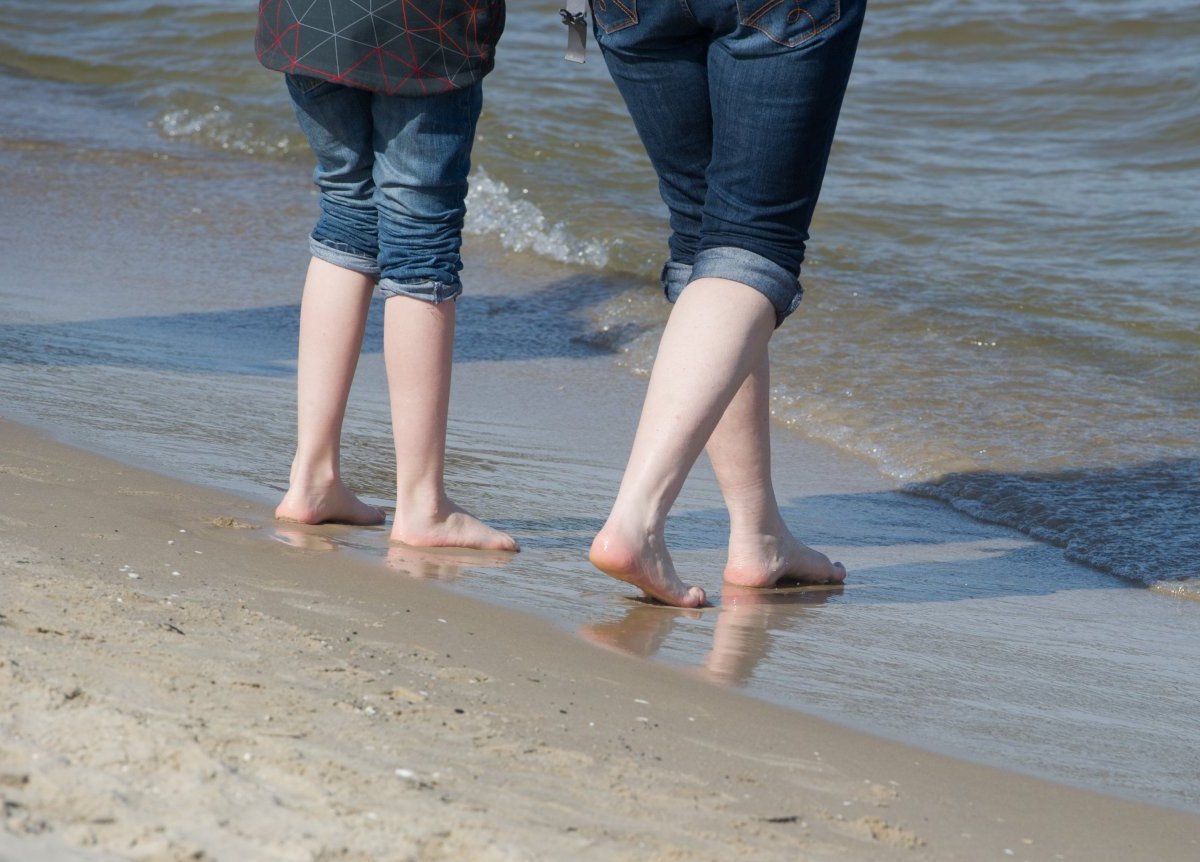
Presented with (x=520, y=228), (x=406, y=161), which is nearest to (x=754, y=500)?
(x=406, y=161)

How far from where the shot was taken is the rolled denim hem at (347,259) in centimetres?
266

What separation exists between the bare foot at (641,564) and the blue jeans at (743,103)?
0.43 m

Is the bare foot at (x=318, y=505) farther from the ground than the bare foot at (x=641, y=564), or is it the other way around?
the bare foot at (x=641, y=564)

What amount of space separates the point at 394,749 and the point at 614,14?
4.17 feet

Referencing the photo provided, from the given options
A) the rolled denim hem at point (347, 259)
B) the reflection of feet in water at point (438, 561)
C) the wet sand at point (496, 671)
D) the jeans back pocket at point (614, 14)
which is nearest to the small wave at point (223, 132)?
the wet sand at point (496, 671)

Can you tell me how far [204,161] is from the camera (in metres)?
8.58

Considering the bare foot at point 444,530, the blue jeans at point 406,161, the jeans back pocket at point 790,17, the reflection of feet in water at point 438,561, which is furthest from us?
the bare foot at point 444,530

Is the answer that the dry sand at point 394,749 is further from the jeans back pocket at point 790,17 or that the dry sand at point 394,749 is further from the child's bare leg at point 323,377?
the jeans back pocket at point 790,17

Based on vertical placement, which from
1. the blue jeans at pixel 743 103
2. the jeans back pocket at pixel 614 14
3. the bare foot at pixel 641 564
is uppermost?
the jeans back pocket at pixel 614 14

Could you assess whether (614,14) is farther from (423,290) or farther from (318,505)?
(318,505)

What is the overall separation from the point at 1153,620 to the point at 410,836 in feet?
6.82

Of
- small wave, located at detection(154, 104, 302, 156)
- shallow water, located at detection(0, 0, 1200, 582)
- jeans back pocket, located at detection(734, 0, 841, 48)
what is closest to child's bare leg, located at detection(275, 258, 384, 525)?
jeans back pocket, located at detection(734, 0, 841, 48)

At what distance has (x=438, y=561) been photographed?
2.51m

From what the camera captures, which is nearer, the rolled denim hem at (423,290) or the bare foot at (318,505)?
the rolled denim hem at (423,290)
